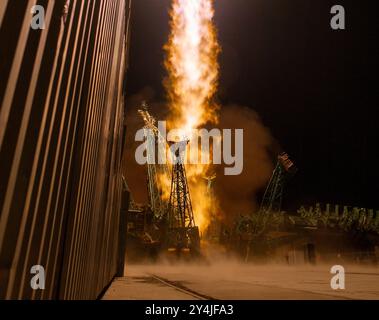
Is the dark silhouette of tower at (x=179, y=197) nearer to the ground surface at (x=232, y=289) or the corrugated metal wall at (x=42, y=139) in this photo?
the ground surface at (x=232, y=289)

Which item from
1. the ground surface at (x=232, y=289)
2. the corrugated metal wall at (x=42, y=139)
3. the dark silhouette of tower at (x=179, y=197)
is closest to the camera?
the corrugated metal wall at (x=42, y=139)

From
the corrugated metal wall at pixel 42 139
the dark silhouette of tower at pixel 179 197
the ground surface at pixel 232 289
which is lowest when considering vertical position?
the ground surface at pixel 232 289

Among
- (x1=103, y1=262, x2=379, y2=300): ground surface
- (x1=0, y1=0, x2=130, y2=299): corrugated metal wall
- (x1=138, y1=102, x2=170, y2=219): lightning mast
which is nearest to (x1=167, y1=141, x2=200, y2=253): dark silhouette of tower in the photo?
(x1=138, y1=102, x2=170, y2=219): lightning mast

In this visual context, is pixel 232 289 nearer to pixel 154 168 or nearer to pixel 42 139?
pixel 42 139

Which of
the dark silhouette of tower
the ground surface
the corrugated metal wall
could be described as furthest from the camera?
the dark silhouette of tower

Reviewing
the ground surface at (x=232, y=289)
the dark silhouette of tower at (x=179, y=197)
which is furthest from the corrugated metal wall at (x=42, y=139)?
the dark silhouette of tower at (x=179, y=197)

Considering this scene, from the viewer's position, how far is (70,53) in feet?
Answer: 11.1

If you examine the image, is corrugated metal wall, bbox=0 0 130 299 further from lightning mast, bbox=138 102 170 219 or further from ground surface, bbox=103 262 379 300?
lightning mast, bbox=138 102 170 219

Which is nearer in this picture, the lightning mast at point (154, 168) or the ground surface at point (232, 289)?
the ground surface at point (232, 289)

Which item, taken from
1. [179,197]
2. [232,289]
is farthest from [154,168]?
[232,289]

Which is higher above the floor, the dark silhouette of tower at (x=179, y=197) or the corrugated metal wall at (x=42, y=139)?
the dark silhouette of tower at (x=179, y=197)
